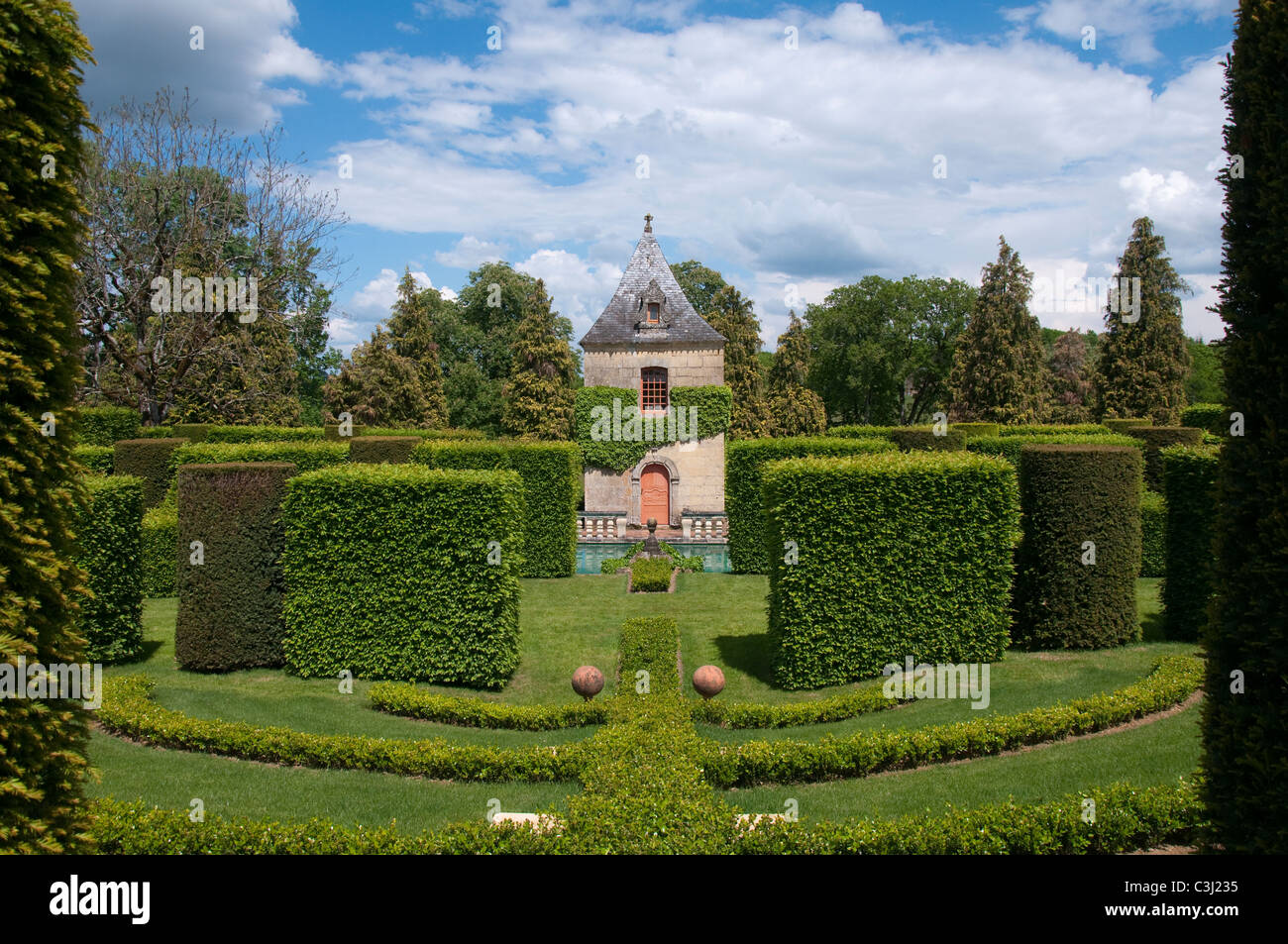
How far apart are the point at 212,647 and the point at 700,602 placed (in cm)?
1115

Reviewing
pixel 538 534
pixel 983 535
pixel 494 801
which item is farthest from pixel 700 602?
pixel 494 801

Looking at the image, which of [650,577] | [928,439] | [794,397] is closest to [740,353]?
[794,397]

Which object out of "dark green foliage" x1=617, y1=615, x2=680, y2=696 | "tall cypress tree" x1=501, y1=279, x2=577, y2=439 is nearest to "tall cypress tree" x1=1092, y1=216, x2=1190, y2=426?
"tall cypress tree" x1=501, y1=279, x2=577, y2=439

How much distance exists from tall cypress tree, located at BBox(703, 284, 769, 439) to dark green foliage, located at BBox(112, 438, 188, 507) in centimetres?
3229

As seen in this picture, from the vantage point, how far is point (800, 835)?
6.34 metres

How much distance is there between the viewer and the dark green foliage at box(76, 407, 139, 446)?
27.5 meters

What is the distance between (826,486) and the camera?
1262 centimetres

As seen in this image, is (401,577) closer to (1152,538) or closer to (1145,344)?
(1152,538)

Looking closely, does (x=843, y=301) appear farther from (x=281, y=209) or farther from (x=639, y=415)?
(x=281, y=209)

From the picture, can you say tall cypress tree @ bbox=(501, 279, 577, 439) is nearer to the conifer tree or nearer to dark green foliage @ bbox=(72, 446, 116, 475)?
the conifer tree

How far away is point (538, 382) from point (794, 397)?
16.6 metres

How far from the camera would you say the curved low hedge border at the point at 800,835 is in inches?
Answer: 246
